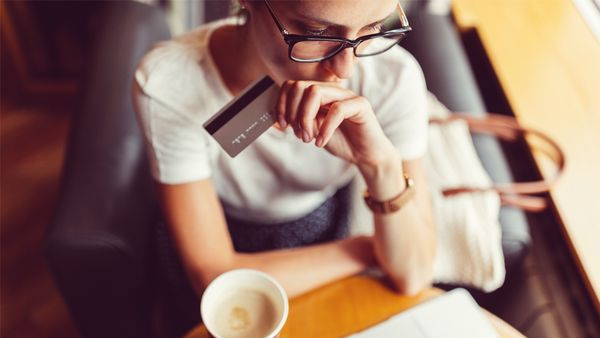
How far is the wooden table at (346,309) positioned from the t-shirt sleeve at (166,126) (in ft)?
0.93

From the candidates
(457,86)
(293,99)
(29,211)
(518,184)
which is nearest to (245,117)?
(293,99)

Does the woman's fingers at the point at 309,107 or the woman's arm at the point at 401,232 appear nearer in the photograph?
the woman's fingers at the point at 309,107

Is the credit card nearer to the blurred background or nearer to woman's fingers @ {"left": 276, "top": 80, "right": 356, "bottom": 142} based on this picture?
woman's fingers @ {"left": 276, "top": 80, "right": 356, "bottom": 142}

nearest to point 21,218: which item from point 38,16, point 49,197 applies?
point 49,197

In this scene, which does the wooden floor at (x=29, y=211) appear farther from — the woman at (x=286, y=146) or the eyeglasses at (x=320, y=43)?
the eyeglasses at (x=320, y=43)

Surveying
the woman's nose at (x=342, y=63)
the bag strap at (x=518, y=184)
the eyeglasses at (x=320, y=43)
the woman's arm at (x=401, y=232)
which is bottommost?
the bag strap at (x=518, y=184)

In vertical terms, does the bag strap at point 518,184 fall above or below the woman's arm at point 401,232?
below

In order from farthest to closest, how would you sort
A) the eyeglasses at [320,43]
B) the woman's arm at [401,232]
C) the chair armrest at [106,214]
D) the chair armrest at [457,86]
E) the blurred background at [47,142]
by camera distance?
the blurred background at [47,142] → the chair armrest at [457,86] → the chair armrest at [106,214] → the woman's arm at [401,232] → the eyeglasses at [320,43]

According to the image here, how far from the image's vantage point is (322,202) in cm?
123

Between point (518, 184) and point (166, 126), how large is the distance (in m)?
0.87

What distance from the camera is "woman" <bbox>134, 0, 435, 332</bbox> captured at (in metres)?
0.78

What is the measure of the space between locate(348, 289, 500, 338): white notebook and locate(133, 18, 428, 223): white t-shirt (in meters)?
0.29

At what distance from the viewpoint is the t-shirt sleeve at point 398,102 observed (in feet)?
3.16

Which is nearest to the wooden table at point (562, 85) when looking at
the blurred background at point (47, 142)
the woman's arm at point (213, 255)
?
the blurred background at point (47, 142)
